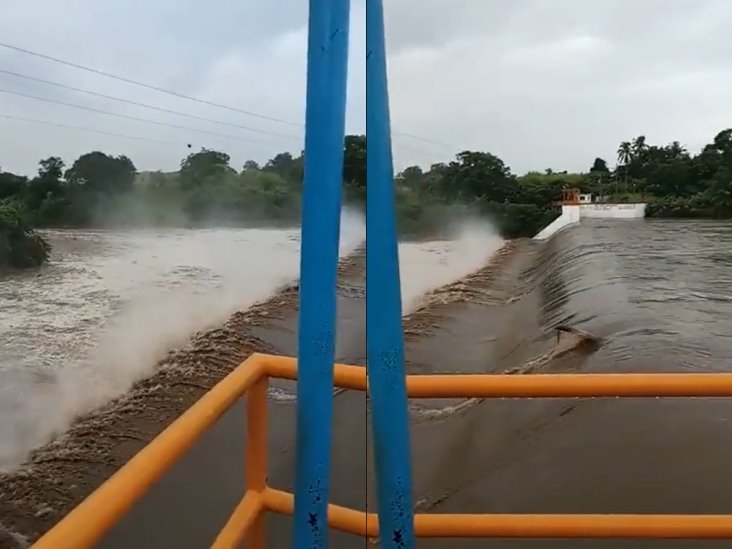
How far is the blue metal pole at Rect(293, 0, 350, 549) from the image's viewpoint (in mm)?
520

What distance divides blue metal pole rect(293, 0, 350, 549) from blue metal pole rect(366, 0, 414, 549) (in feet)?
0.07

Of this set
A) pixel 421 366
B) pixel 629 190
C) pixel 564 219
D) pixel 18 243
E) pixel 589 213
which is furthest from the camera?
pixel 629 190

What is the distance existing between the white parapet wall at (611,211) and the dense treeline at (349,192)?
0.63 metres

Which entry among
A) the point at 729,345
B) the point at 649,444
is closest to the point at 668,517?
the point at 649,444

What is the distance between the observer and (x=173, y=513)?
310 cm

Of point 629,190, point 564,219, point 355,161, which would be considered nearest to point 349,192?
point 355,161

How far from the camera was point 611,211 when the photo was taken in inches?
691

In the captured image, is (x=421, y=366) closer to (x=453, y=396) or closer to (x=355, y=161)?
(x=453, y=396)

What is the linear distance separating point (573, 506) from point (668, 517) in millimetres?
1646

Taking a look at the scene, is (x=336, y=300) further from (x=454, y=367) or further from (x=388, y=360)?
(x=454, y=367)

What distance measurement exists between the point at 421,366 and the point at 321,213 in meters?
4.91

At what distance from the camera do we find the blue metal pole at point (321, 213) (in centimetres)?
52

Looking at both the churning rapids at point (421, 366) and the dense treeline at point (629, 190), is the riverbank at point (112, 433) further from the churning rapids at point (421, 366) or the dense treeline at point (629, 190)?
the dense treeline at point (629, 190)

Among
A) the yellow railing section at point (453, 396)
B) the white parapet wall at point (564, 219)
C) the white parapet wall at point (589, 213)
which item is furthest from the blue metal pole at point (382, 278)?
the white parapet wall at point (564, 219)
